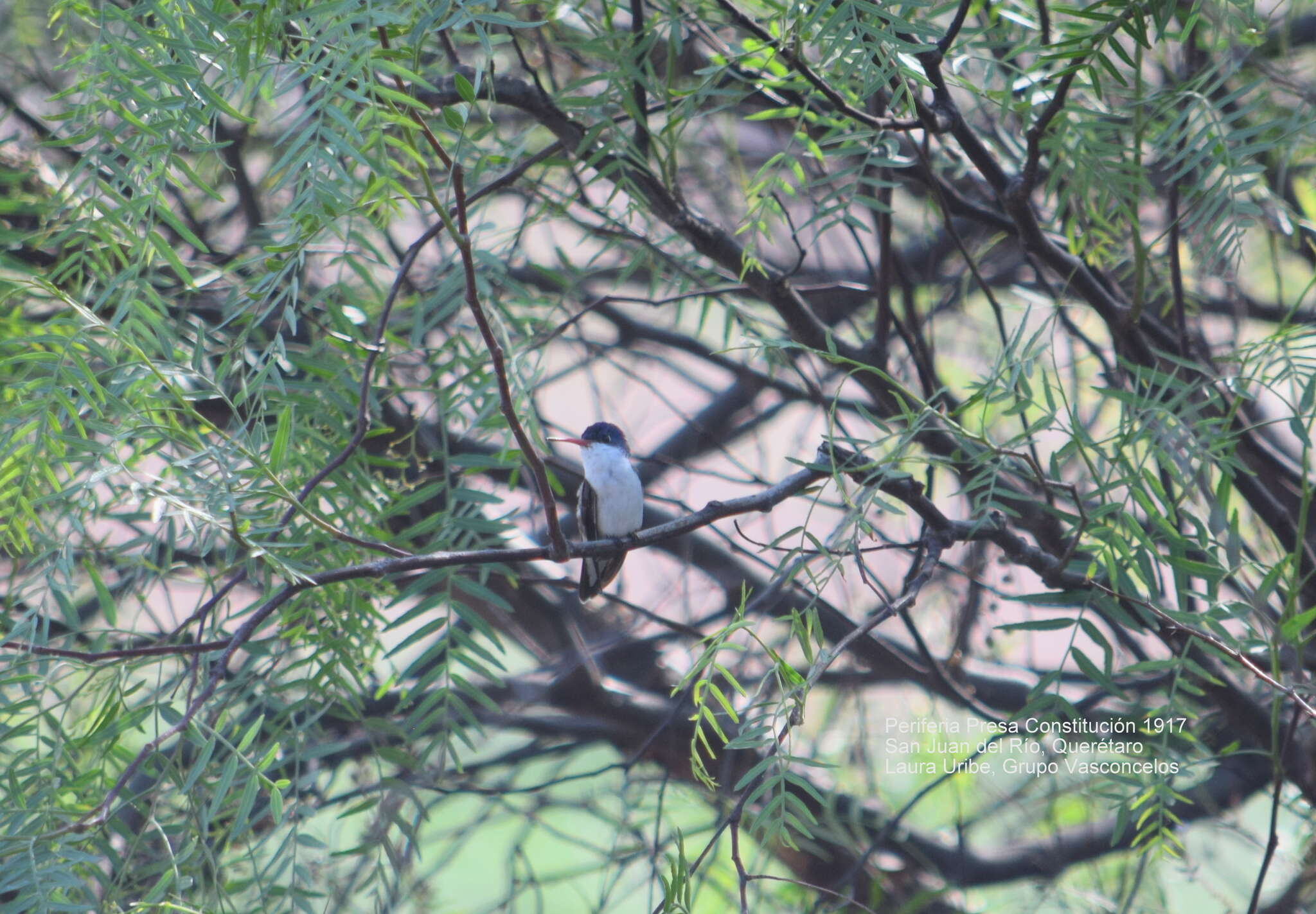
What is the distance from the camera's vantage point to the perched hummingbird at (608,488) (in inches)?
118

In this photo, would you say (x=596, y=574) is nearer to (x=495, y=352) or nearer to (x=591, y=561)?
(x=591, y=561)

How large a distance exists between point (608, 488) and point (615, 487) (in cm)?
3

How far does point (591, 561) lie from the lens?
2797 mm

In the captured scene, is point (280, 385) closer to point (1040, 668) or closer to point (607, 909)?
point (607, 909)

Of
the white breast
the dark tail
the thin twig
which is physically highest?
the white breast

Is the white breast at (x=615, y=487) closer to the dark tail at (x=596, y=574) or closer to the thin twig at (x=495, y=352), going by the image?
the dark tail at (x=596, y=574)

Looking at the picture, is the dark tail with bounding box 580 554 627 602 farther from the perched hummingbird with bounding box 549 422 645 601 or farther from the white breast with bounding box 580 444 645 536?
the white breast with bounding box 580 444 645 536

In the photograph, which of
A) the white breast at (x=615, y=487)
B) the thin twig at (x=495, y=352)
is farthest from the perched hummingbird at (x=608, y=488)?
the thin twig at (x=495, y=352)

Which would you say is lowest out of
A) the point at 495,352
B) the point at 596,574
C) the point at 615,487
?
the point at 495,352

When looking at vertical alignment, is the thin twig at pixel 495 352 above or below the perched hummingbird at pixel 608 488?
below

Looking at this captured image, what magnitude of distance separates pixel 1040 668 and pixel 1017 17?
1914mm

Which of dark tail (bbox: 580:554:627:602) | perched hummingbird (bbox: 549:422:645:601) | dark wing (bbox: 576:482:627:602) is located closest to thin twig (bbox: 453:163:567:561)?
dark wing (bbox: 576:482:627:602)

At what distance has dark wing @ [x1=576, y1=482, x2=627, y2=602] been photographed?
270 centimetres

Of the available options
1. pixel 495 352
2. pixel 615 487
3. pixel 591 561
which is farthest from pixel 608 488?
pixel 495 352
